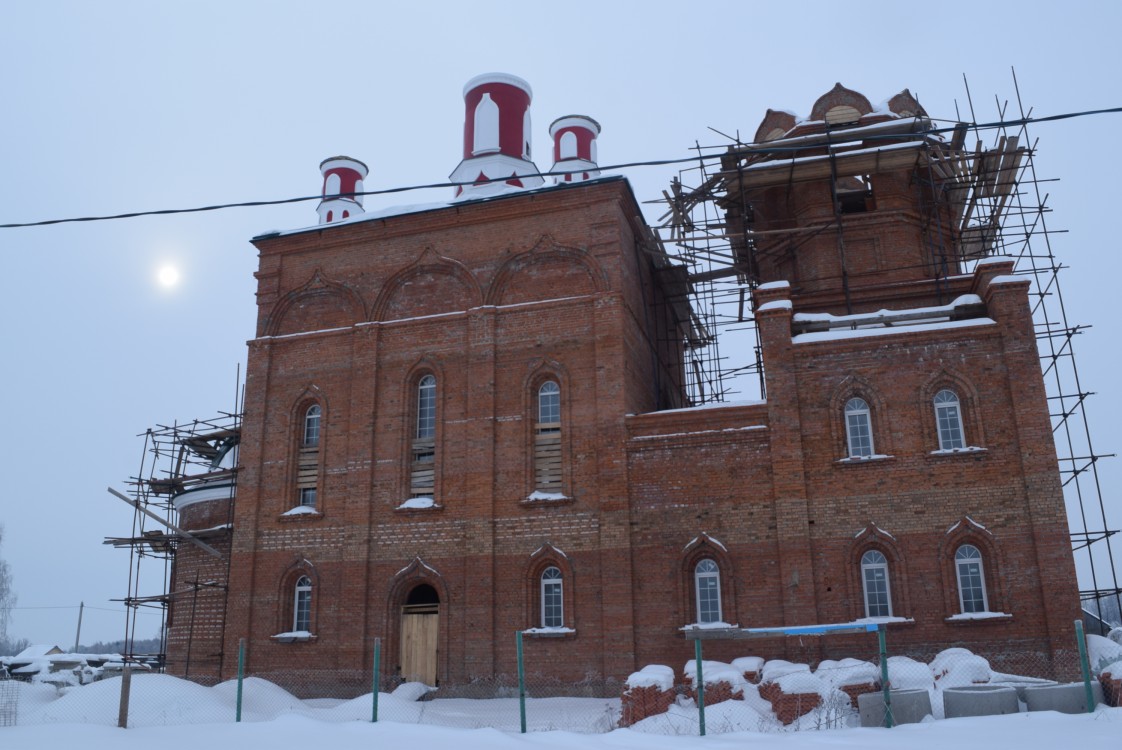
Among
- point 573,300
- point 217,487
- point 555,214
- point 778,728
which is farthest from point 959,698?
point 217,487

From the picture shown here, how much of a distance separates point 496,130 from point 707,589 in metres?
13.6

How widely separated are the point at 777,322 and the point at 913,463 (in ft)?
12.0

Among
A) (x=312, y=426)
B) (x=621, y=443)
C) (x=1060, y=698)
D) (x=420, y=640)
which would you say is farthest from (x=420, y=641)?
(x=1060, y=698)

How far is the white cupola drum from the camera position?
2594 centimetres

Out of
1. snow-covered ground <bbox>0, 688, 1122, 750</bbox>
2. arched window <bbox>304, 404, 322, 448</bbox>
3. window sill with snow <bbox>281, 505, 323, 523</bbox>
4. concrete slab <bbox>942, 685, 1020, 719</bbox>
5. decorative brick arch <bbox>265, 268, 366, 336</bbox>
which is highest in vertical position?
decorative brick arch <bbox>265, 268, 366, 336</bbox>

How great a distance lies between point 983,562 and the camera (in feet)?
54.6

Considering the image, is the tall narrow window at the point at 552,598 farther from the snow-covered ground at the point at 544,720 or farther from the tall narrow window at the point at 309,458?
the tall narrow window at the point at 309,458

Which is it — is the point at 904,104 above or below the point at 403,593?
above

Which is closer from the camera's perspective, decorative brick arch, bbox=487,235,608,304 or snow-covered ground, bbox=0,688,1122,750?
snow-covered ground, bbox=0,688,1122,750

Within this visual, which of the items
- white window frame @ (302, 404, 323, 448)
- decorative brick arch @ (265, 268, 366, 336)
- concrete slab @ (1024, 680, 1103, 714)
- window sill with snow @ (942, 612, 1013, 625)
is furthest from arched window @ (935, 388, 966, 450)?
white window frame @ (302, 404, 323, 448)

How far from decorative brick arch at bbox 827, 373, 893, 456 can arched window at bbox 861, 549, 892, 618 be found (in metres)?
1.94

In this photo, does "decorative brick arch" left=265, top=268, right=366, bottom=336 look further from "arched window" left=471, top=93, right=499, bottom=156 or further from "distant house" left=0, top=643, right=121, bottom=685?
"distant house" left=0, top=643, right=121, bottom=685

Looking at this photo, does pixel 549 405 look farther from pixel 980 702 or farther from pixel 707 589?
pixel 980 702

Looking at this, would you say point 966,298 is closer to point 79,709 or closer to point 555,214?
point 555,214
